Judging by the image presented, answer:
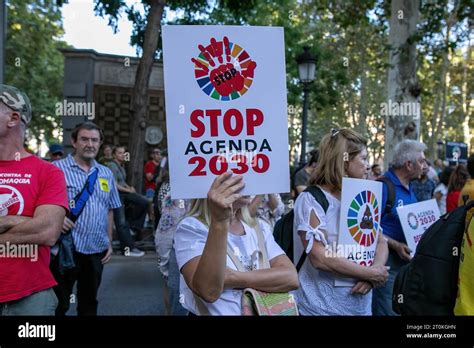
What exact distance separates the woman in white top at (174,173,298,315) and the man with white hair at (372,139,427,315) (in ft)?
6.49

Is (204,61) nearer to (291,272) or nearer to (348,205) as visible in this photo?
(291,272)

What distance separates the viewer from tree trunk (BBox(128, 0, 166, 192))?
10875 millimetres

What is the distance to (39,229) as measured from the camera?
272 cm

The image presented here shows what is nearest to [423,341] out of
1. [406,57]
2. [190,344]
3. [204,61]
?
[190,344]

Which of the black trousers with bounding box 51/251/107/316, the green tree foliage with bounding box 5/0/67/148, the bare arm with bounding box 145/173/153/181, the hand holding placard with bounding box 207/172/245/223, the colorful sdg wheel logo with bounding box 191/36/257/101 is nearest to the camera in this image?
the hand holding placard with bounding box 207/172/245/223

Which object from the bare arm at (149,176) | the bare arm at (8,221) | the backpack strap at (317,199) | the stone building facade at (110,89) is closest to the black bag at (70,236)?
the bare arm at (8,221)

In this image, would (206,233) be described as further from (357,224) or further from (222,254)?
(357,224)

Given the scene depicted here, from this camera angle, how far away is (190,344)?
2.31 m

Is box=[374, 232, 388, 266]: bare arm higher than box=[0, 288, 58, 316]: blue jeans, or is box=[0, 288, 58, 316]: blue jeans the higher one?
box=[374, 232, 388, 266]: bare arm

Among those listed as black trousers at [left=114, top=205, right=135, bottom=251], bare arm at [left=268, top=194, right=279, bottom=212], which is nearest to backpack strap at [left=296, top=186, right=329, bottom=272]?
bare arm at [left=268, top=194, right=279, bottom=212]

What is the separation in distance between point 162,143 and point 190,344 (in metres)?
16.3

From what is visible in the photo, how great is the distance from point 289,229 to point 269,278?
46.9 inches

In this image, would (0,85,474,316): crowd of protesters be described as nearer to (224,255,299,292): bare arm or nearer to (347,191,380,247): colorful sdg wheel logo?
(224,255,299,292): bare arm

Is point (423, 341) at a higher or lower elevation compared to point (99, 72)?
lower
